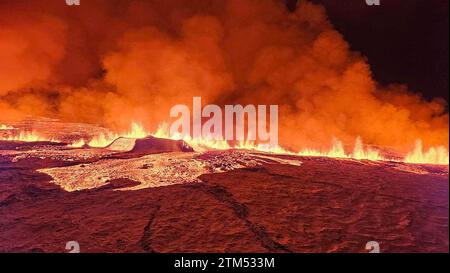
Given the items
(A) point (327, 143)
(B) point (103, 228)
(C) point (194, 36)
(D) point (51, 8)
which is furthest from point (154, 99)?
(B) point (103, 228)

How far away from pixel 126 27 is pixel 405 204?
30.0 feet

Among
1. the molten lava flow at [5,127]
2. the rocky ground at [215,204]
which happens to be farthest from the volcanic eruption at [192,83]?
the rocky ground at [215,204]

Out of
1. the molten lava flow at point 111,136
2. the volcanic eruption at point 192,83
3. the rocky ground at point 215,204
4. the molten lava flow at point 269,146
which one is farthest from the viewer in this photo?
the volcanic eruption at point 192,83

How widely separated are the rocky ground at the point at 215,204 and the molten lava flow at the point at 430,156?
1.77 metres

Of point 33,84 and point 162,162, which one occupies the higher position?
point 33,84

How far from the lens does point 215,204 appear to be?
4.67 meters

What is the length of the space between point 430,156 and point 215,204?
6028 millimetres

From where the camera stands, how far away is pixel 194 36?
11.4 metres

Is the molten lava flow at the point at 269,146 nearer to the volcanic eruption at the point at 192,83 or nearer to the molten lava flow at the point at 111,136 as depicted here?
the volcanic eruption at the point at 192,83

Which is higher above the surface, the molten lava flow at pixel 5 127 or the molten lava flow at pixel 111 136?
the molten lava flow at pixel 5 127

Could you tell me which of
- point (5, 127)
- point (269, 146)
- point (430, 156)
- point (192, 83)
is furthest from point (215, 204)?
point (192, 83)

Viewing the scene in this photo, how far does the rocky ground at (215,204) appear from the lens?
396cm
